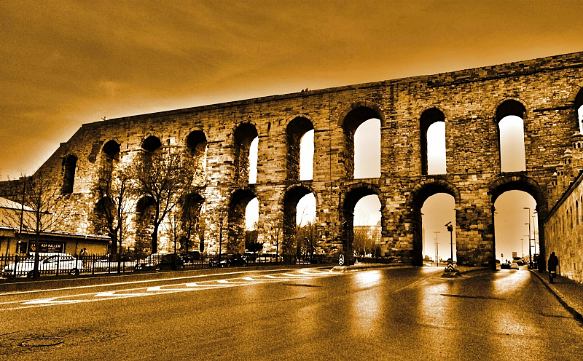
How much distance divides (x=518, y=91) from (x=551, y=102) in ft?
6.92

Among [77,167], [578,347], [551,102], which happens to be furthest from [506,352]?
[77,167]

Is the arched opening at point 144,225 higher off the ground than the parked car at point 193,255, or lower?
higher

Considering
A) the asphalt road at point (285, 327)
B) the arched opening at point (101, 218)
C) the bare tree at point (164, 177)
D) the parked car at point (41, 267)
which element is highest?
the bare tree at point (164, 177)

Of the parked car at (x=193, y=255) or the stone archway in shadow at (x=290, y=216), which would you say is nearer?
the stone archway in shadow at (x=290, y=216)

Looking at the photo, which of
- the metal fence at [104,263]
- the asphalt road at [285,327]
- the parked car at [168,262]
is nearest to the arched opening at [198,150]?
the metal fence at [104,263]

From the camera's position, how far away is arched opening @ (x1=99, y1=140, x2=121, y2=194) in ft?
136

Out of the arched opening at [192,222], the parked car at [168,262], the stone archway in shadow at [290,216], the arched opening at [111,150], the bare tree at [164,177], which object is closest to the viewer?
the parked car at [168,262]

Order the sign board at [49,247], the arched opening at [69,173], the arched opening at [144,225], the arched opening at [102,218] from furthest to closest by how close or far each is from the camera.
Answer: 1. the arched opening at [69,173]
2. the arched opening at [144,225]
3. the arched opening at [102,218]
4. the sign board at [49,247]

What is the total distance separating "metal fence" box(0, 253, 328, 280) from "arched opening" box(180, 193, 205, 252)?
2366 millimetres

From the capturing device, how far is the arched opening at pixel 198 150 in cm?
3917

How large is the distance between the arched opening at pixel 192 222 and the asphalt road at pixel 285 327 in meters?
26.3

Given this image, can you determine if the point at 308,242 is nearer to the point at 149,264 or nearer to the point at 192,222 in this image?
the point at 192,222

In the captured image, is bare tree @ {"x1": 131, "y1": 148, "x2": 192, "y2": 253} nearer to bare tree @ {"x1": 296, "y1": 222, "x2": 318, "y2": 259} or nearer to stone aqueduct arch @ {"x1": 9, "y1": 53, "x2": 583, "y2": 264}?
stone aqueduct arch @ {"x1": 9, "y1": 53, "x2": 583, "y2": 264}

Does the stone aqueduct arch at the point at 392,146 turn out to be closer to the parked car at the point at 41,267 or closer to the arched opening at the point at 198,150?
the arched opening at the point at 198,150
